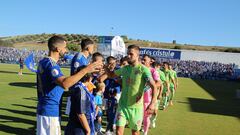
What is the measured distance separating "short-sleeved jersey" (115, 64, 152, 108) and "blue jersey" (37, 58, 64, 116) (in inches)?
93.3

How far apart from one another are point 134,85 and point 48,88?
265 cm

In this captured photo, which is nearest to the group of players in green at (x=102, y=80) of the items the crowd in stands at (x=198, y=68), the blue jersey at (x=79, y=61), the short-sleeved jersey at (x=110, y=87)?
the blue jersey at (x=79, y=61)

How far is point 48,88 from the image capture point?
195 inches

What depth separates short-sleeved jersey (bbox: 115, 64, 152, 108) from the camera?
7.30 meters

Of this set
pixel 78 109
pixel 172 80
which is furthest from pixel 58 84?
pixel 172 80

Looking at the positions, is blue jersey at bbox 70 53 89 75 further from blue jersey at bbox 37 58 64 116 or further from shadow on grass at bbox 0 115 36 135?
shadow on grass at bbox 0 115 36 135


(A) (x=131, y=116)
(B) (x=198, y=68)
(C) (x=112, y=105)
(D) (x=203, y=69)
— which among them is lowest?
(D) (x=203, y=69)

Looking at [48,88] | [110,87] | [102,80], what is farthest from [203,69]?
[48,88]

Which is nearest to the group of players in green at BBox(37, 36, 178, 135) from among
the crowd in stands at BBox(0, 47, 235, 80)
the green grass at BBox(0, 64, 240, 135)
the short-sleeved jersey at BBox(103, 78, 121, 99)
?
Result: the short-sleeved jersey at BBox(103, 78, 121, 99)

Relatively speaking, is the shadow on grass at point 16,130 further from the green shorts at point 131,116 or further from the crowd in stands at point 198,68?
the crowd in stands at point 198,68

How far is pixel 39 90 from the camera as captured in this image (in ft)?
16.7

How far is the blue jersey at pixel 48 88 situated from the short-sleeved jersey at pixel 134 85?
7.78ft

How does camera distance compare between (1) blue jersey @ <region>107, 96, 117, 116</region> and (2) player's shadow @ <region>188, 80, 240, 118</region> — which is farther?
(2) player's shadow @ <region>188, 80, 240, 118</region>

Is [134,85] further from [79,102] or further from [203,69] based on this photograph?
[203,69]
